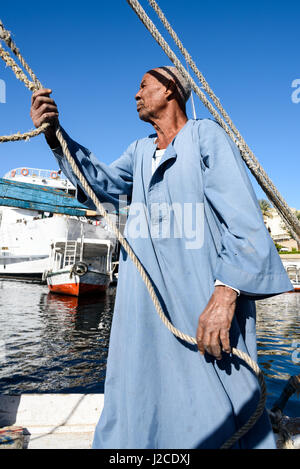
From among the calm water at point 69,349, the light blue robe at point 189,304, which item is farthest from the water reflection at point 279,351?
the light blue robe at point 189,304

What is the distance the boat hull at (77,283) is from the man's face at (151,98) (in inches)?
777

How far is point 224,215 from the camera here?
145 cm

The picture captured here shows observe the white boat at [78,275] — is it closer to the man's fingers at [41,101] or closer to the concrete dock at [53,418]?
the concrete dock at [53,418]

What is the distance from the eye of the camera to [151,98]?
1901mm

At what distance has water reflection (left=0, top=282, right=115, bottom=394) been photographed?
638 centimetres

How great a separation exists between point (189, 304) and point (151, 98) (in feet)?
4.22

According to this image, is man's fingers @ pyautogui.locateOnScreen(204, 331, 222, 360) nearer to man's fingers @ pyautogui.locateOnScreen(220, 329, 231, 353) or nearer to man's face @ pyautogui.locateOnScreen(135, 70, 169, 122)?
man's fingers @ pyautogui.locateOnScreen(220, 329, 231, 353)

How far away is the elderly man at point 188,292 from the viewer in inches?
53.1

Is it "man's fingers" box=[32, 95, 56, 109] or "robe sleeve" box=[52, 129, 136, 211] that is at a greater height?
"man's fingers" box=[32, 95, 56, 109]

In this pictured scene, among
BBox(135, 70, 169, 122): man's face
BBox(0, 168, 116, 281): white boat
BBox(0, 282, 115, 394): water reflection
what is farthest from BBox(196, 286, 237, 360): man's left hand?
BBox(0, 168, 116, 281): white boat

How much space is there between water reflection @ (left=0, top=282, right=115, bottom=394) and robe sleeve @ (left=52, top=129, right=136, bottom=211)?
5176mm

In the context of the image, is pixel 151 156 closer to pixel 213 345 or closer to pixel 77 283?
pixel 213 345
